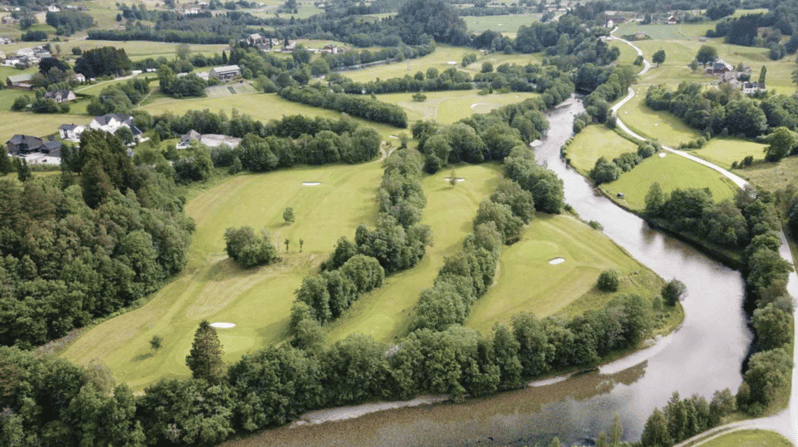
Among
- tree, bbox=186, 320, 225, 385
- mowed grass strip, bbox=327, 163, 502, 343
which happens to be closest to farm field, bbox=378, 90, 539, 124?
mowed grass strip, bbox=327, 163, 502, 343

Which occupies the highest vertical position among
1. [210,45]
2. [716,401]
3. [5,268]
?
[210,45]

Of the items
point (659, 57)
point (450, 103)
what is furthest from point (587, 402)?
point (659, 57)

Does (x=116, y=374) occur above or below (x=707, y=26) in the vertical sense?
below

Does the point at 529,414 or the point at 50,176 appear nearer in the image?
the point at 529,414

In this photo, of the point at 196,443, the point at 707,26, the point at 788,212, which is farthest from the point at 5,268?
the point at 707,26

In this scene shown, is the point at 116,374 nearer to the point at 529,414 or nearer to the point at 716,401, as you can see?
the point at 529,414

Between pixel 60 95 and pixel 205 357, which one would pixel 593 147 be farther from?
pixel 60 95

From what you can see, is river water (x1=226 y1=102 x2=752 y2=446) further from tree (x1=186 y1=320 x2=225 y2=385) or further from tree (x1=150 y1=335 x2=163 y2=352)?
tree (x1=150 y1=335 x2=163 y2=352)

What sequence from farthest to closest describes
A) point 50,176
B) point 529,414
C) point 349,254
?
point 50,176, point 349,254, point 529,414
